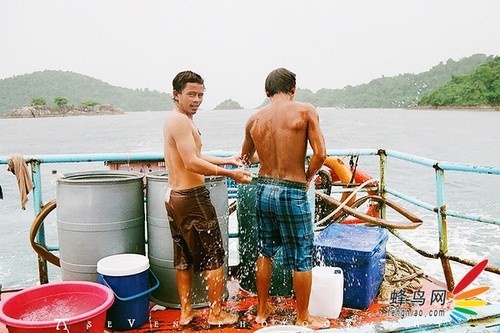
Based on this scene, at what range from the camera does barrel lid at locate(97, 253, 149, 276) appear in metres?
3.49

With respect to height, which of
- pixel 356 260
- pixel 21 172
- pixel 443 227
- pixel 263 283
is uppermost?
pixel 21 172

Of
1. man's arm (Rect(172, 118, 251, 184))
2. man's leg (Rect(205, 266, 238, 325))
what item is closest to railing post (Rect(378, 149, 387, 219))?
man's arm (Rect(172, 118, 251, 184))

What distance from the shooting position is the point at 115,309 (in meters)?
3.57

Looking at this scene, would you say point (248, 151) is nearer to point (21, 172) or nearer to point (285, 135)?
point (285, 135)

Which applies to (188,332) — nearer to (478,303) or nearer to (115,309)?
(115,309)

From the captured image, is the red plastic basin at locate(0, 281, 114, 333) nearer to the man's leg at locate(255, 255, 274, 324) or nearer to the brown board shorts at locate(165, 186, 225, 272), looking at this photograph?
the brown board shorts at locate(165, 186, 225, 272)

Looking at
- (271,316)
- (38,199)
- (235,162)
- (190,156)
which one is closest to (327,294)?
(271,316)

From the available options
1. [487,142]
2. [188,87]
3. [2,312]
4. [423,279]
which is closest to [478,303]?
[188,87]

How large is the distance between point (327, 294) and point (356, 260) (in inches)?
15.8

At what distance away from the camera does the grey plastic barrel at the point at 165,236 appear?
3.89 meters

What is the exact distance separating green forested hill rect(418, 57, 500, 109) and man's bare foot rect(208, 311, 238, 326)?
95.7 m

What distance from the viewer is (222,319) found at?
12.0 feet

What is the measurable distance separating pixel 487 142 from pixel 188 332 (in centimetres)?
4770

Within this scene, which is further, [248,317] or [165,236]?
[165,236]
